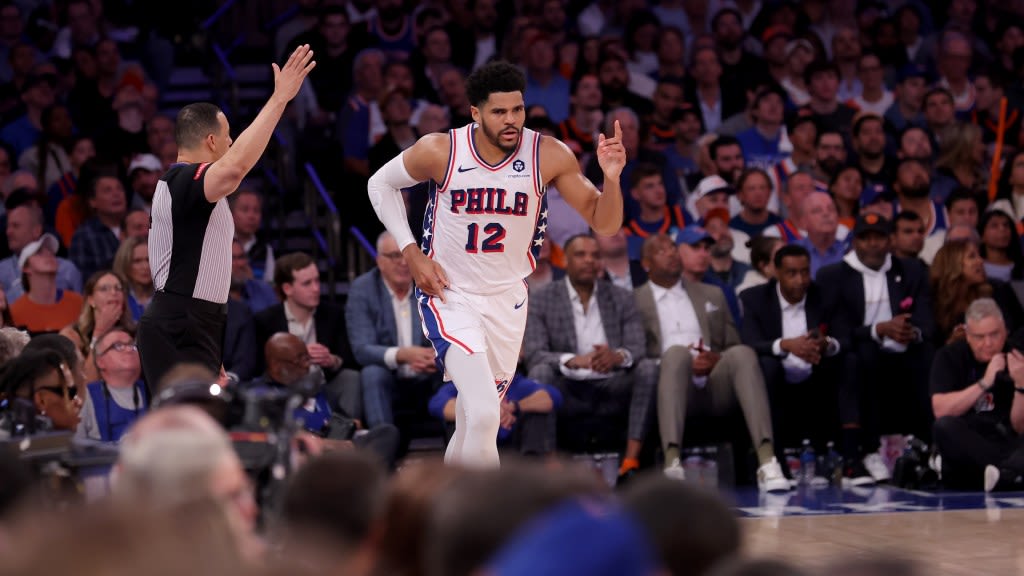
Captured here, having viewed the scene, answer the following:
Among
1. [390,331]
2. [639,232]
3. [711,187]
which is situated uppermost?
[711,187]

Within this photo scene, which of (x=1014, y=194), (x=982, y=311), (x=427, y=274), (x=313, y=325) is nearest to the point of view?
(x=427, y=274)

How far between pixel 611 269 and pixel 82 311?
3.49 metres

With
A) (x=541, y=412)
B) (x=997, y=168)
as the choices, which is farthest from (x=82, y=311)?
(x=997, y=168)

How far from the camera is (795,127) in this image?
11125 millimetres

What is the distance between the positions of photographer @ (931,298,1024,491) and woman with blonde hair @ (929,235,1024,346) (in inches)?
24.8

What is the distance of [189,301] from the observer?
536 cm

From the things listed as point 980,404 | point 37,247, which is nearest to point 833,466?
point 980,404

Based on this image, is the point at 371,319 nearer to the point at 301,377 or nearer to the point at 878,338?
the point at 301,377

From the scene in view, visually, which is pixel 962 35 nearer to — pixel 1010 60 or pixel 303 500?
pixel 1010 60

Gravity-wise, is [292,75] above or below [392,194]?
above

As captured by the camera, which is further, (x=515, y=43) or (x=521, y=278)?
(x=515, y=43)

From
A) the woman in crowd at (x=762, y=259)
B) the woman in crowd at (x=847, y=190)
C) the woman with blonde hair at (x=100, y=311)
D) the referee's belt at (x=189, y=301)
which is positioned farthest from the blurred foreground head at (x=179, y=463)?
the woman in crowd at (x=847, y=190)

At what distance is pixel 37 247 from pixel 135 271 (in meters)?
0.78

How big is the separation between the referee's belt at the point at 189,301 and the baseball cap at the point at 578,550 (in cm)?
378
